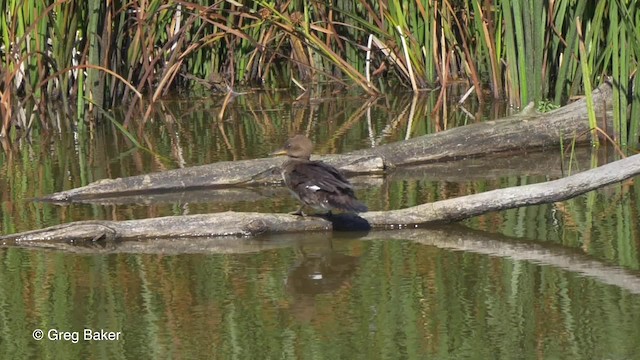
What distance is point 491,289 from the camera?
18.0 ft

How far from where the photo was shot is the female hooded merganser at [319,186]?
6.28m

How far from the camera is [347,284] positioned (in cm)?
568

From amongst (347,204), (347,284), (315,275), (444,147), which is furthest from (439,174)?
(347,284)

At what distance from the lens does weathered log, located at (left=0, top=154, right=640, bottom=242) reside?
629 cm

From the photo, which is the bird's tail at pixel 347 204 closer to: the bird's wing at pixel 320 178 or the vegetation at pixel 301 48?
the bird's wing at pixel 320 178

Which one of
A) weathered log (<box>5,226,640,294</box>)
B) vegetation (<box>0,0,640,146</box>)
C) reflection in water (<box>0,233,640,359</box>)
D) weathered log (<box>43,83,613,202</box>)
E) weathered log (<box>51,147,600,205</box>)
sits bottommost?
reflection in water (<box>0,233,640,359</box>)

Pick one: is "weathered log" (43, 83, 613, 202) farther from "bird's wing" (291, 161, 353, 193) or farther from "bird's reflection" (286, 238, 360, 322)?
"bird's reflection" (286, 238, 360, 322)

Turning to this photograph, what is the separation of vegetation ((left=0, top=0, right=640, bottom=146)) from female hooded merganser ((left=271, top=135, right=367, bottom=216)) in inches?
84.3

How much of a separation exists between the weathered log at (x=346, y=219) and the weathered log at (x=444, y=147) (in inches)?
54.3

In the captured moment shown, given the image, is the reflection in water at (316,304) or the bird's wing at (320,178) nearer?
the reflection in water at (316,304)

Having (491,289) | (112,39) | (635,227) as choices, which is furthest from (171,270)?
(112,39)

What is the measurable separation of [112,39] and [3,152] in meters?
1.68

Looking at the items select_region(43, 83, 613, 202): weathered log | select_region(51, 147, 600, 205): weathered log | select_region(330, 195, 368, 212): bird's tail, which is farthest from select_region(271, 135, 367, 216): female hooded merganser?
select_region(43, 83, 613, 202): weathered log

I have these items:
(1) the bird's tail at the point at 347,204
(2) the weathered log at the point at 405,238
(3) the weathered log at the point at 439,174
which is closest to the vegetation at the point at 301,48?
(3) the weathered log at the point at 439,174
